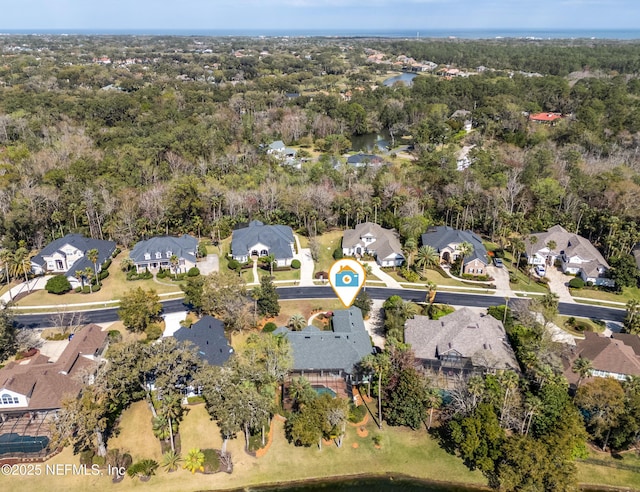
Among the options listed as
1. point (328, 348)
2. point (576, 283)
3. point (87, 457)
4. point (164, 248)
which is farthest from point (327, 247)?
point (87, 457)

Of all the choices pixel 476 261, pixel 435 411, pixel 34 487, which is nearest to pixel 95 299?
pixel 34 487

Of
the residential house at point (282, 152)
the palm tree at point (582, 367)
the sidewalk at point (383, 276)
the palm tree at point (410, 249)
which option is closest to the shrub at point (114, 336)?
the sidewalk at point (383, 276)

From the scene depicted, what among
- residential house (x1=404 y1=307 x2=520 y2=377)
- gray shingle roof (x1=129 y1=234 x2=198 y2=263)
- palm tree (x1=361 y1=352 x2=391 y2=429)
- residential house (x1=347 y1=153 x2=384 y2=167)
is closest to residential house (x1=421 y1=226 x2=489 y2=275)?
residential house (x1=404 y1=307 x2=520 y2=377)

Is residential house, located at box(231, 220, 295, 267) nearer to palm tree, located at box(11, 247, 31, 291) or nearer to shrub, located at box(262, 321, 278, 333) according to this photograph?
shrub, located at box(262, 321, 278, 333)

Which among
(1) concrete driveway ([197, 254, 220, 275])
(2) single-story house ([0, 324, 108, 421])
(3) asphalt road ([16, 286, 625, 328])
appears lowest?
(3) asphalt road ([16, 286, 625, 328])

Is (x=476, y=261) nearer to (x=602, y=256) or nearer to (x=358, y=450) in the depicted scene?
(x=602, y=256)

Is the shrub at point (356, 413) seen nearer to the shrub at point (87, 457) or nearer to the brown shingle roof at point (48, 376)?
the shrub at point (87, 457)
